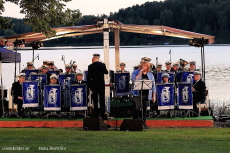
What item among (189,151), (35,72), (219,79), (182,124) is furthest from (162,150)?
(219,79)

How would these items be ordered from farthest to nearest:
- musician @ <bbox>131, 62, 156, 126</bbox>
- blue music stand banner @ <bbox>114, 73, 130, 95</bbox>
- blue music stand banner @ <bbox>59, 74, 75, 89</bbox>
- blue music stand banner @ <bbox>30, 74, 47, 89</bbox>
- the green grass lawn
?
1. blue music stand banner @ <bbox>114, 73, 130, 95</bbox>
2. blue music stand banner @ <bbox>59, 74, 75, 89</bbox>
3. blue music stand banner @ <bbox>30, 74, 47, 89</bbox>
4. musician @ <bbox>131, 62, 156, 126</bbox>
5. the green grass lawn

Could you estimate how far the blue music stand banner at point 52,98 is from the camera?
17922 millimetres

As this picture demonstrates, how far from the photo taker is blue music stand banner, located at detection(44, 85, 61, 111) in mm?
17922

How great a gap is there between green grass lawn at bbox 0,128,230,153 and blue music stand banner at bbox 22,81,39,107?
336cm

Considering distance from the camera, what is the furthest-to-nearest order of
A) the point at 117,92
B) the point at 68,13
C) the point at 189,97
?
the point at 117,92 → the point at 189,97 → the point at 68,13

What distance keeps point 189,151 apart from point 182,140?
199 centimetres

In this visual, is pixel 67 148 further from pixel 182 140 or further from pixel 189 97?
pixel 189 97

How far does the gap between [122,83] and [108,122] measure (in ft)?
8.62

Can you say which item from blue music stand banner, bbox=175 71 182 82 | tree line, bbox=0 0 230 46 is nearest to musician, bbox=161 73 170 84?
blue music stand banner, bbox=175 71 182 82

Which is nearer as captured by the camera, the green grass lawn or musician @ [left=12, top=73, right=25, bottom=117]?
the green grass lawn

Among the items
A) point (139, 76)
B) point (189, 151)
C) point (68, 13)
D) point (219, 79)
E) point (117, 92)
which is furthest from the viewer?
point (219, 79)

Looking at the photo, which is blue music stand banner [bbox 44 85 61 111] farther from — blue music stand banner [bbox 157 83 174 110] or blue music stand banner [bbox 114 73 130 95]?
blue music stand banner [bbox 157 83 174 110]

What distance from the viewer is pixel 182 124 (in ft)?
58.0

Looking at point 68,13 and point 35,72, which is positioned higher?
point 68,13
